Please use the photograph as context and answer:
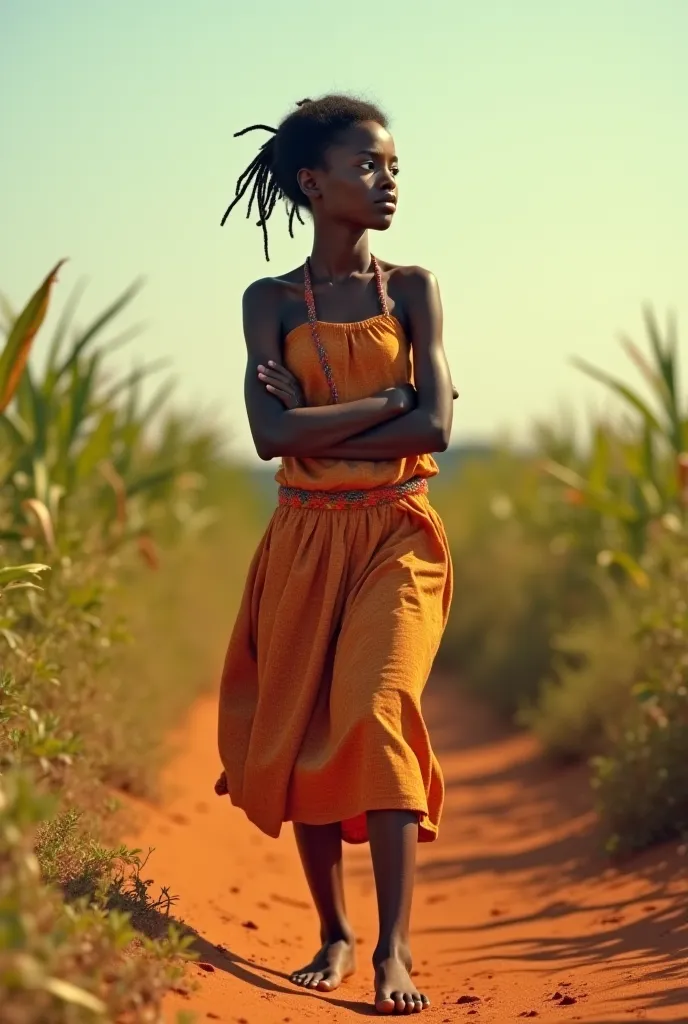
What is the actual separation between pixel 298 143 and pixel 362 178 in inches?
11.0

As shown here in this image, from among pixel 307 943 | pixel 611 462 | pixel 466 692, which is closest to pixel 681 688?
pixel 307 943

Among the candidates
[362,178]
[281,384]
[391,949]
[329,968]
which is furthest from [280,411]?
[329,968]

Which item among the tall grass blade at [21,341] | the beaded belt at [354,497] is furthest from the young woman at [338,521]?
the tall grass blade at [21,341]

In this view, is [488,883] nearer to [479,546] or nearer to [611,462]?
[611,462]

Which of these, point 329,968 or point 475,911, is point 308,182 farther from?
point 475,911

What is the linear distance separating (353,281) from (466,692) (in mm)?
9447

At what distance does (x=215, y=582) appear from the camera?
14.0 meters

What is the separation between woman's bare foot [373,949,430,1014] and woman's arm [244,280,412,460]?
1.33m

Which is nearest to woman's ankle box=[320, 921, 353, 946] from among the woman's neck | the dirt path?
the dirt path

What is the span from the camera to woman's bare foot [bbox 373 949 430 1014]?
379 cm

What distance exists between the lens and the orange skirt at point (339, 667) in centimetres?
389

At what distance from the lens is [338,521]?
4156mm

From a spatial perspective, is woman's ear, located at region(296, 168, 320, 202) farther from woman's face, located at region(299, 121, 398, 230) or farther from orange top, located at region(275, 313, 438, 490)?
orange top, located at region(275, 313, 438, 490)

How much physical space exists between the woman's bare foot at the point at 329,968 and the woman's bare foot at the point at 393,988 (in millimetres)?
369
